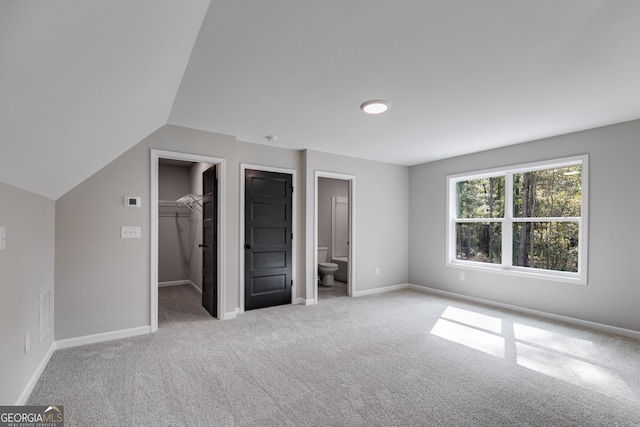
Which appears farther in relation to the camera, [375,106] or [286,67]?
[375,106]

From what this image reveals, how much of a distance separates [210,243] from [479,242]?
13.7ft

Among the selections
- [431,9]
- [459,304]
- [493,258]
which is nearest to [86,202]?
[431,9]

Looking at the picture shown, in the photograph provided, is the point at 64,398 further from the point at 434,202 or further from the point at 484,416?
the point at 434,202

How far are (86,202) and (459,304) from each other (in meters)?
5.03

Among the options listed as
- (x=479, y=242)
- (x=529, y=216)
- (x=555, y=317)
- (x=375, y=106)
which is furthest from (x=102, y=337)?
(x=529, y=216)

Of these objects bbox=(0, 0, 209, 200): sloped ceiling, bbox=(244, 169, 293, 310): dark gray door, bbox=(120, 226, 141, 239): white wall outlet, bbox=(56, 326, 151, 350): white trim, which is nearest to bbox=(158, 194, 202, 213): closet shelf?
bbox=(244, 169, 293, 310): dark gray door

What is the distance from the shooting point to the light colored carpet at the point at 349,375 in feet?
6.68

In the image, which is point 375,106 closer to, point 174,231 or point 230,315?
point 230,315

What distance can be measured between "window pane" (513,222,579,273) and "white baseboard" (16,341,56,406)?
5.53 m

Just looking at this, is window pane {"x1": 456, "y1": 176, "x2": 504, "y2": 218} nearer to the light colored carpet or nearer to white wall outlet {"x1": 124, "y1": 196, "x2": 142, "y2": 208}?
the light colored carpet

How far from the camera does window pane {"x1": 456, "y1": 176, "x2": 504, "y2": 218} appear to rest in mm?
4812

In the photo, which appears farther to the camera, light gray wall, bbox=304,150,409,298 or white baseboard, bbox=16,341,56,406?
light gray wall, bbox=304,150,409,298

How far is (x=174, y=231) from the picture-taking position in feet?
20.1

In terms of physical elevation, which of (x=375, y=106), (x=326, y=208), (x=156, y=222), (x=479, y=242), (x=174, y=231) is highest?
(x=375, y=106)
